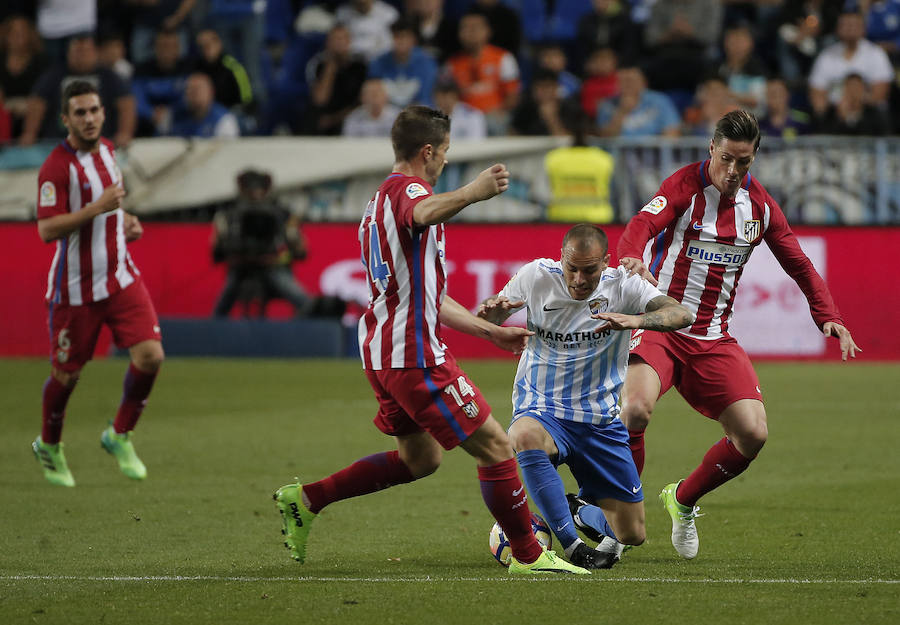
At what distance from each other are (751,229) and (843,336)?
687 mm

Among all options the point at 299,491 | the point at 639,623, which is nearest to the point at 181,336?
the point at 299,491

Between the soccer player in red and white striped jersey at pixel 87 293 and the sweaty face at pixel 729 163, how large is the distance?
357 centimetres

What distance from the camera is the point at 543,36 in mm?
19469

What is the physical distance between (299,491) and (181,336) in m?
10.2

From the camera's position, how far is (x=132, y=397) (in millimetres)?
8758

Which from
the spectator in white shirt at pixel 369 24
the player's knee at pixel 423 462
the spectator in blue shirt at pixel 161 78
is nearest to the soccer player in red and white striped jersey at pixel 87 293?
the player's knee at pixel 423 462

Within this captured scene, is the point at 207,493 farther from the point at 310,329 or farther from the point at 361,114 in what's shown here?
the point at 361,114

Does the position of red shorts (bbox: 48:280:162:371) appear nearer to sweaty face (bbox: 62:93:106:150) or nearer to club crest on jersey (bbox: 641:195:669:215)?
sweaty face (bbox: 62:93:106:150)

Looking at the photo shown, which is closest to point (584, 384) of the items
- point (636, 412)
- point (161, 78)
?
point (636, 412)

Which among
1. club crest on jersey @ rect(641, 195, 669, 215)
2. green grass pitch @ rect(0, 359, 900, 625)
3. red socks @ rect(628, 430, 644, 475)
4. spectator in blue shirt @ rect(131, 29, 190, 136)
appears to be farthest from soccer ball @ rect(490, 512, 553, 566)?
spectator in blue shirt @ rect(131, 29, 190, 136)

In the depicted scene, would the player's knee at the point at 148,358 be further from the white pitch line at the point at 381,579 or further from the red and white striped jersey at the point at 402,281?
the red and white striped jersey at the point at 402,281

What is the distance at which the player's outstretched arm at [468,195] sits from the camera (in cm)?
512

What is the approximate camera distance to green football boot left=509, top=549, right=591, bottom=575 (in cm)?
574

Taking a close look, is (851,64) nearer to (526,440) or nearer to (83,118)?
(83,118)
